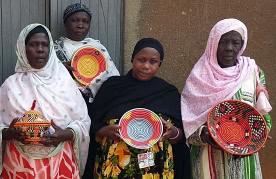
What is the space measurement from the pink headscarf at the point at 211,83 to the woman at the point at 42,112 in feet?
2.68

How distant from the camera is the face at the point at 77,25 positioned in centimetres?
411

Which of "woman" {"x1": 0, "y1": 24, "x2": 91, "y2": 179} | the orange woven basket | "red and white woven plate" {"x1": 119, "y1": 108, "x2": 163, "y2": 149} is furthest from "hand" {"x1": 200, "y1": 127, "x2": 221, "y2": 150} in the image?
the orange woven basket

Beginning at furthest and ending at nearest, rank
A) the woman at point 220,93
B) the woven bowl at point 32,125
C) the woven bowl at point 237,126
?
the woman at point 220,93 < the woven bowl at point 237,126 < the woven bowl at point 32,125

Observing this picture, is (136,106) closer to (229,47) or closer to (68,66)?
(68,66)

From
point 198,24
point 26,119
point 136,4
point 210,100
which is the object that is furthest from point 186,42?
point 26,119

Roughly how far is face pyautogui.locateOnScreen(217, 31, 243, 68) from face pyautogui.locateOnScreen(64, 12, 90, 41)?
1196 millimetres

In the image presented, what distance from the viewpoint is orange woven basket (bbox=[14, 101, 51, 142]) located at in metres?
3.20

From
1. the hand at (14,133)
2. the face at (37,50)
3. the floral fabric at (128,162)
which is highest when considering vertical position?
the face at (37,50)

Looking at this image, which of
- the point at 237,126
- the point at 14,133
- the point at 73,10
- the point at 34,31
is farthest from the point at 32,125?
the point at 237,126

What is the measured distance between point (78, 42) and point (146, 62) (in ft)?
2.62

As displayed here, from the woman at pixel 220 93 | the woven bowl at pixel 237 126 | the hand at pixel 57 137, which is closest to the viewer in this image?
the hand at pixel 57 137

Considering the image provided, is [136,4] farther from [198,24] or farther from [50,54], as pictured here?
[50,54]

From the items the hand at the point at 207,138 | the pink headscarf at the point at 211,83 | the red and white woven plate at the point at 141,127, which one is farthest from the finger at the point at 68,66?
the hand at the point at 207,138

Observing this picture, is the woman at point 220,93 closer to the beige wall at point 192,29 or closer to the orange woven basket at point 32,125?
the beige wall at point 192,29
